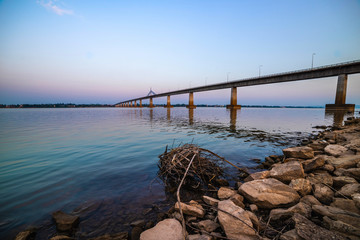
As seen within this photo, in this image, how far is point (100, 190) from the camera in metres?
4.90

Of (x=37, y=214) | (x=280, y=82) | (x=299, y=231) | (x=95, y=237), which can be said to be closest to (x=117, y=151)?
(x=37, y=214)

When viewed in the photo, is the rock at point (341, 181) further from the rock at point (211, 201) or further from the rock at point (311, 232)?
the rock at point (211, 201)

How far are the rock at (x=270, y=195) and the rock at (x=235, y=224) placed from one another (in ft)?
3.07

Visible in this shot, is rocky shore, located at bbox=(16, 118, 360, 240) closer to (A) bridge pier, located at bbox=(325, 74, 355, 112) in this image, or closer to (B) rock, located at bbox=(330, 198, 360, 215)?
(B) rock, located at bbox=(330, 198, 360, 215)

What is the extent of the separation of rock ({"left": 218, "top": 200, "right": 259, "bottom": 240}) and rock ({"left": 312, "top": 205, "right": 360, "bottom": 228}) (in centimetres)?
139

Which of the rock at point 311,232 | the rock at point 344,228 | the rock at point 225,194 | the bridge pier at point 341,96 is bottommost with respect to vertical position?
the rock at point 225,194

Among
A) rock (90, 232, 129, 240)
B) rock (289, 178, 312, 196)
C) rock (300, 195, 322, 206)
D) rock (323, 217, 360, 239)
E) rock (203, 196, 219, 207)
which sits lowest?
rock (90, 232, 129, 240)

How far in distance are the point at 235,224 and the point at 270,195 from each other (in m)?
1.44

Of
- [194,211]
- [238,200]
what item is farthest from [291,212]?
[194,211]

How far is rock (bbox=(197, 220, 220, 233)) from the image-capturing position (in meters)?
2.83

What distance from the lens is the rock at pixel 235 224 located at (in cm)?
258

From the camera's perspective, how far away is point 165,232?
2760 mm

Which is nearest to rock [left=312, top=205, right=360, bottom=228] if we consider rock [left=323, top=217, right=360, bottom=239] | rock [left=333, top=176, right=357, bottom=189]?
rock [left=323, top=217, right=360, bottom=239]

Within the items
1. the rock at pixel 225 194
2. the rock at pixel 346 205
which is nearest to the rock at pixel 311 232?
the rock at pixel 346 205
